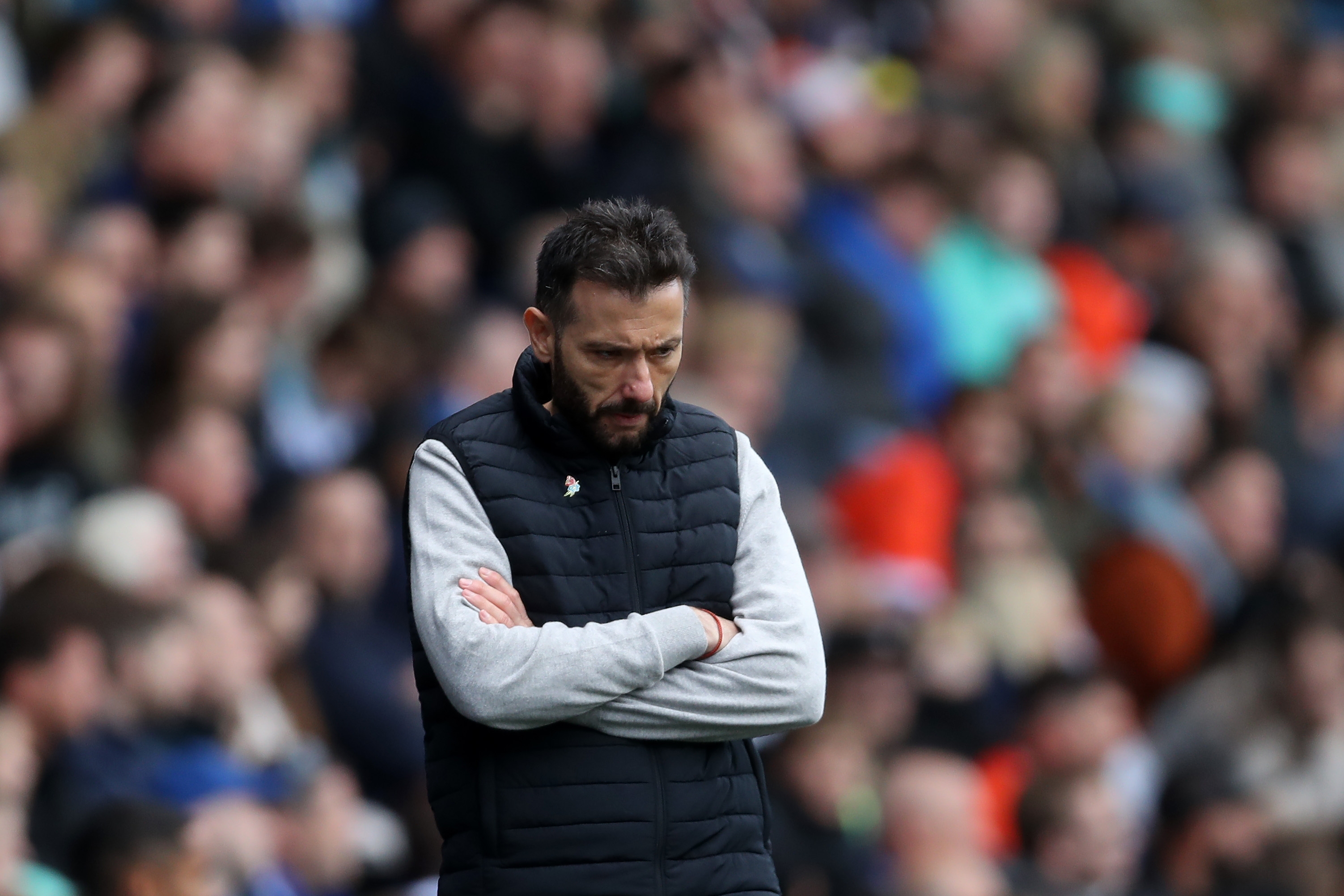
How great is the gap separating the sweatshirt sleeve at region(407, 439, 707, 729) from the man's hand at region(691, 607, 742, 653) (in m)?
0.02

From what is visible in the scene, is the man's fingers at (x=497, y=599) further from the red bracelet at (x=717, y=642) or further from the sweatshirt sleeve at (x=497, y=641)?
the red bracelet at (x=717, y=642)

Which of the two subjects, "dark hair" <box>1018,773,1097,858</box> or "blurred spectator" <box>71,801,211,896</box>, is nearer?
"blurred spectator" <box>71,801,211,896</box>

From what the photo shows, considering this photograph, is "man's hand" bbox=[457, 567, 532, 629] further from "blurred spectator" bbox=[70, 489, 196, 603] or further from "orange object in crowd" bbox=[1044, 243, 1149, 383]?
"orange object in crowd" bbox=[1044, 243, 1149, 383]

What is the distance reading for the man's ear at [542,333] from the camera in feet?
11.5

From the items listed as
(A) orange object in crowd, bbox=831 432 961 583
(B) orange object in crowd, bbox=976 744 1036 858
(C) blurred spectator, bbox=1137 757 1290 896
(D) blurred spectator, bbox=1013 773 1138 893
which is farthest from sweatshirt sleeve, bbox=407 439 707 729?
(A) orange object in crowd, bbox=831 432 961 583

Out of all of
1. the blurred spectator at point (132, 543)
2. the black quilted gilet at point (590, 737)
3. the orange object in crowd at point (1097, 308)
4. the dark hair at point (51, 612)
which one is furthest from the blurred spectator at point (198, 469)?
the orange object in crowd at point (1097, 308)

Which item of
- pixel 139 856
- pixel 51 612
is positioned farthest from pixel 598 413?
pixel 51 612

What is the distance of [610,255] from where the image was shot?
342 cm

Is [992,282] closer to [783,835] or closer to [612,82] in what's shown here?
[612,82]

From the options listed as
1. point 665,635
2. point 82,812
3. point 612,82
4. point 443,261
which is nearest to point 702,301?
point 443,261

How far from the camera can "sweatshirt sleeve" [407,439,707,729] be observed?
130 inches

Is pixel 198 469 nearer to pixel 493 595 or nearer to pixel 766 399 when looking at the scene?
pixel 766 399

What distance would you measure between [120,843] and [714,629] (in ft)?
7.23

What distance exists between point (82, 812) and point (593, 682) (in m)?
2.53
